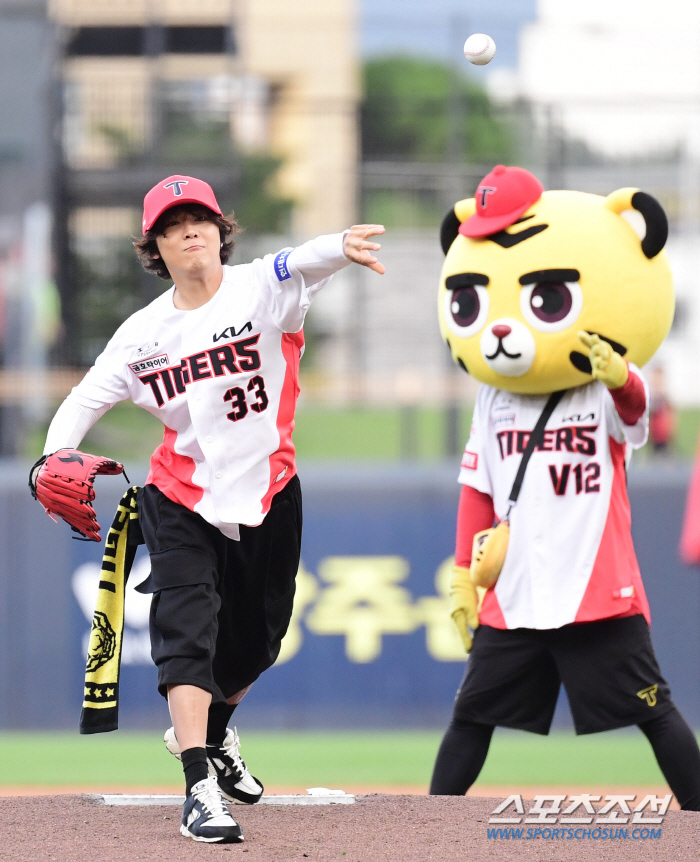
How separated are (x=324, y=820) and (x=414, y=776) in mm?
2971

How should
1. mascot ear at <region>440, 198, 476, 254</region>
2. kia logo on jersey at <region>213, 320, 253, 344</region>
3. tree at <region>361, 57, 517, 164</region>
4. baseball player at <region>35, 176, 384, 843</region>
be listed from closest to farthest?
baseball player at <region>35, 176, 384, 843</region>
kia logo on jersey at <region>213, 320, 253, 344</region>
mascot ear at <region>440, 198, 476, 254</region>
tree at <region>361, 57, 517, 164</region>

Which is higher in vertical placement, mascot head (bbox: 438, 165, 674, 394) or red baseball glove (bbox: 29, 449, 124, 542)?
mascot head (bbox: 438, 165, 674, 394)

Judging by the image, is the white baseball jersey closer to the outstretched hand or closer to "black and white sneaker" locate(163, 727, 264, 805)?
the outstretched hand

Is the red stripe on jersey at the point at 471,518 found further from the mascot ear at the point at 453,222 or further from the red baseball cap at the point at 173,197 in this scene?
the red baseball cap at the point at 173,197

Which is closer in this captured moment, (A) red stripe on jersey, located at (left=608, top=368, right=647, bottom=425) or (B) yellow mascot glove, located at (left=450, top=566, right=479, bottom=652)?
(A) red stripe on jersey, located at (left=608, top=368, right=647, bottom=425)

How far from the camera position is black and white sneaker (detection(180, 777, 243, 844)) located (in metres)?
3.20

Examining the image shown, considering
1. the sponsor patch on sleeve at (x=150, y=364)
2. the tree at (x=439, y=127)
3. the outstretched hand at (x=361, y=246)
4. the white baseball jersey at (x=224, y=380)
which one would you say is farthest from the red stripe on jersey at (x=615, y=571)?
the tree at (x=439, y=127)

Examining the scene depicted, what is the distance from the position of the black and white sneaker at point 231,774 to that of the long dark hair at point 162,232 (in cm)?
147

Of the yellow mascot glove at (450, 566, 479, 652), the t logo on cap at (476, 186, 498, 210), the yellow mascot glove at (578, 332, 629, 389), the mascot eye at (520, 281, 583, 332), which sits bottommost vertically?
the yellow mascot glove at (450, 566, 479, 652)

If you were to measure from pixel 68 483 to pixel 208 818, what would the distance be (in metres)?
0.99

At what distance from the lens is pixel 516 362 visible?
162 inches

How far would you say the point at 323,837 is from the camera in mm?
3291

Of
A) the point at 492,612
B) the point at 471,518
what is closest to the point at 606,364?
the point at 471,518

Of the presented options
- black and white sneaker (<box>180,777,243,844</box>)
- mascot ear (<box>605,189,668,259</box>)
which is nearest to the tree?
Answer: mascot ear (<box>605,189,668,259</box>)
